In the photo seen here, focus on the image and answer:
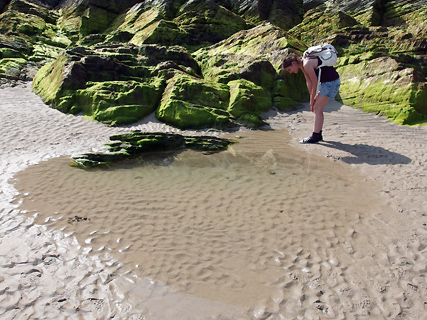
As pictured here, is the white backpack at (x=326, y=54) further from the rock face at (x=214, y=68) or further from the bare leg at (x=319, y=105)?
the rock face at (x=214, y=68)

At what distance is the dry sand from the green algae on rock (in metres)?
0.55

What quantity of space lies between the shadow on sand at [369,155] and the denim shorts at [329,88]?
1.19 metres

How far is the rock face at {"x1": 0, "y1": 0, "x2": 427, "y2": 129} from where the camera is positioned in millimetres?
8281

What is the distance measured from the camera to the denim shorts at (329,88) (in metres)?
5.93

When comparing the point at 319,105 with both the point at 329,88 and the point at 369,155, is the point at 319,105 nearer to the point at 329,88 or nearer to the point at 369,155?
the point at 329,88

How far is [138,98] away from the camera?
27.8 ft

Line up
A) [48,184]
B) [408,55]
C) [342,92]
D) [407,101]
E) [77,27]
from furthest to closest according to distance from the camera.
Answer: [77,27]
[408,55]
[342,92]
[407,101]
[48,184]

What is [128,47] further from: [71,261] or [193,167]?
[71,261]

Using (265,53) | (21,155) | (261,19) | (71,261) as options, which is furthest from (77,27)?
(71,261)

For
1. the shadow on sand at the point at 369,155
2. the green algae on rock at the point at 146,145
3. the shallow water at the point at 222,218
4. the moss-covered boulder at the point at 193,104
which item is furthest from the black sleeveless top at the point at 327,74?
the moss-covered boulder at the point at 193,104

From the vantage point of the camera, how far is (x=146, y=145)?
6266 mm

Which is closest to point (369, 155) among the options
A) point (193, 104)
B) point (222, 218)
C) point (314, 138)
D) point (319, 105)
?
point (314, 138)

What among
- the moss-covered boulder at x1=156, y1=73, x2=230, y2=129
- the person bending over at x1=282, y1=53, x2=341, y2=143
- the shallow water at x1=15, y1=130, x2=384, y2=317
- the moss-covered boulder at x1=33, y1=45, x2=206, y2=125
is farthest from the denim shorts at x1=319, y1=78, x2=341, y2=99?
the moss-covered boulder at x1=33, y1=45, x2=206, y2=125

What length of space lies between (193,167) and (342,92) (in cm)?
765
